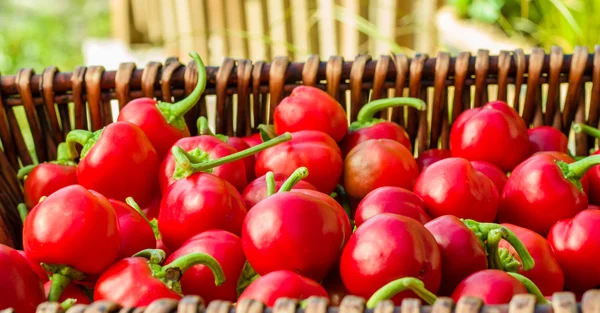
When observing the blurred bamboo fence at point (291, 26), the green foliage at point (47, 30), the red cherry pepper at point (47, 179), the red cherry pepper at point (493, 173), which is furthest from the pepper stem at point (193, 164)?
the green foliage at point (47, 30)

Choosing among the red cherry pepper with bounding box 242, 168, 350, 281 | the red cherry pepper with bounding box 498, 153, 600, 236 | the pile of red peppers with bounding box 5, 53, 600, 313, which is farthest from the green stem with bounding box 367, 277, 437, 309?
the red cherry pepper with bounding box 498, 153, 600, 236

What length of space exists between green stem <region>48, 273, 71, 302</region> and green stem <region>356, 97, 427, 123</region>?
1.64ft

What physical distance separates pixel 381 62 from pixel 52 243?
1.92ft

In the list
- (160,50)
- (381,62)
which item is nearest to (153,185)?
(381,62)

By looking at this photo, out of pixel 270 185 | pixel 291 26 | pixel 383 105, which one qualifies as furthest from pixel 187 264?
pixel 291 26

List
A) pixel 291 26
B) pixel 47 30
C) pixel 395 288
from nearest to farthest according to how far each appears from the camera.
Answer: pixel 395 288
pixel 291 26
pixel 47 30

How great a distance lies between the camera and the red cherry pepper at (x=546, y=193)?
0.87 m

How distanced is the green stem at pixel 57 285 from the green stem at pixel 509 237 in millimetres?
390

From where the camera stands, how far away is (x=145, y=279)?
0.67 metres

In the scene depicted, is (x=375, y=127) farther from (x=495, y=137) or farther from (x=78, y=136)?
(x=78, y=136)

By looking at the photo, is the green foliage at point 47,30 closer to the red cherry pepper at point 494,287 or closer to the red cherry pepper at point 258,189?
the red cherry pepper at point 258,189

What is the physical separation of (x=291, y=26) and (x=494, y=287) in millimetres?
2263

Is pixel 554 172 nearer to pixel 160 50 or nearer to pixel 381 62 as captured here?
pixel 381 62

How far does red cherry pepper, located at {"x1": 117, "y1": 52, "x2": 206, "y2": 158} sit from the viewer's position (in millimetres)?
992
